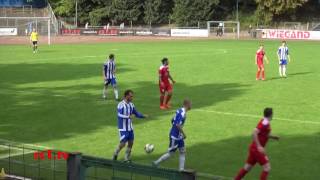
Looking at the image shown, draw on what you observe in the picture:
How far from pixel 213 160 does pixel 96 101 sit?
1078 centimetres

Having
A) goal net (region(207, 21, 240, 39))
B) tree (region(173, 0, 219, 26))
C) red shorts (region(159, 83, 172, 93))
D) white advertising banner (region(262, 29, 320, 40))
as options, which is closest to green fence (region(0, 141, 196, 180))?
red shorts (region(159, 83, 172, 93))

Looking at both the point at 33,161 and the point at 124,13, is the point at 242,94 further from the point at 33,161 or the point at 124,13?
the point at 124,13

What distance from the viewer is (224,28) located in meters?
93.3

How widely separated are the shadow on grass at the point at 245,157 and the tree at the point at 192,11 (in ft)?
265

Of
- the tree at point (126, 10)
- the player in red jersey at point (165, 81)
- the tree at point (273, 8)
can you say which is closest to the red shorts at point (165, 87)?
the player in red jersey at point (165, 81)

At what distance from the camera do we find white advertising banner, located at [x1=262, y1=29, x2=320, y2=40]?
3125 inches

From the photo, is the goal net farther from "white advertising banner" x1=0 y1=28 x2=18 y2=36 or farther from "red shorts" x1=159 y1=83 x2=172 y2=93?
"red shorts" x1=159 y1=83 x2=172 y2=93

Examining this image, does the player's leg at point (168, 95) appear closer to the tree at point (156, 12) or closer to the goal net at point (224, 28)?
the goal net at point (224, 28)

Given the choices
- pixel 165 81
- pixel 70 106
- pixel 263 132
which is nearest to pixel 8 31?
pixel 70 106

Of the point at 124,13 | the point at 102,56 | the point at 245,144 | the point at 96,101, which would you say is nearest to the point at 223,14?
the point at 124,13

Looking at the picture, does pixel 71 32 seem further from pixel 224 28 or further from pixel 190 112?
pixel 190 112

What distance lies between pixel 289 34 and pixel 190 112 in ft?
208

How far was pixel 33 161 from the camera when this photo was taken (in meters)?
13.2

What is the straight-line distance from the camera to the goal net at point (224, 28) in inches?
3556
